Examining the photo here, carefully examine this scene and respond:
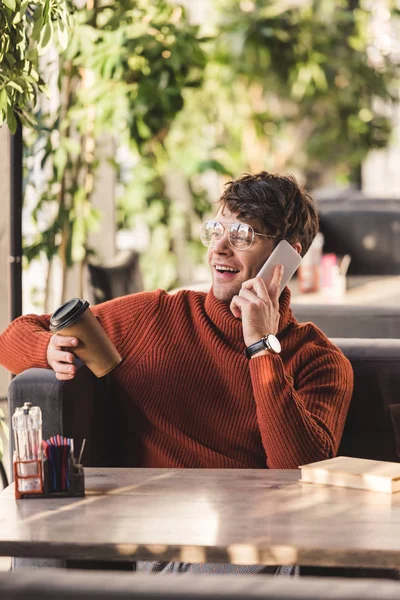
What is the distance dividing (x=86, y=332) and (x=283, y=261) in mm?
533

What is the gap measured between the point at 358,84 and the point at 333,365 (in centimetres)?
588

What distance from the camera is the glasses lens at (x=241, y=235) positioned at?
246 cm

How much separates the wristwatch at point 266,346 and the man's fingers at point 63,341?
0.38m

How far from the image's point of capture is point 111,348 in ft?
7.36

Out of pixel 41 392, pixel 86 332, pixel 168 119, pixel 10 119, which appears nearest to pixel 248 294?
pixel 86 332

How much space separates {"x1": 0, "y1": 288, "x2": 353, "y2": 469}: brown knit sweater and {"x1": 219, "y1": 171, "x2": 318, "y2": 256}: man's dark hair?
0.59 ft

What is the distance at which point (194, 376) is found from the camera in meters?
2.52

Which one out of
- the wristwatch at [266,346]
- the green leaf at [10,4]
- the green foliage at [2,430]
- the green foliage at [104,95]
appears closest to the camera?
the green leaf at [10,4]

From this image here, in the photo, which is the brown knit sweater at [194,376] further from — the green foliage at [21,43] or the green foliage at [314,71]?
the green foliage at [314,71]

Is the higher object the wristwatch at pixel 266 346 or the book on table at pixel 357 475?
the wristwatch at pixel 266 346

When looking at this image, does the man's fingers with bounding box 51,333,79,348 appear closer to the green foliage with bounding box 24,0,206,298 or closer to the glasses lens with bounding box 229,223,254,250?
the glasses lens with bounding box 229,223,254,250

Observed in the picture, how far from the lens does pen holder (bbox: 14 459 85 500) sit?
1820 mm

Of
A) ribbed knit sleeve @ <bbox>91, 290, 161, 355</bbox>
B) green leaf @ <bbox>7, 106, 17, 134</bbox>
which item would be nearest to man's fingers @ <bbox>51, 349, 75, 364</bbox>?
ribbed knit sleeve @ <bbox>91, 290, 161, 355</bbox>

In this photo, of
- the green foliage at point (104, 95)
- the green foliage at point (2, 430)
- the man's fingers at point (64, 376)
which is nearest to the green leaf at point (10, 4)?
the man's fingers at point (64, 376)
